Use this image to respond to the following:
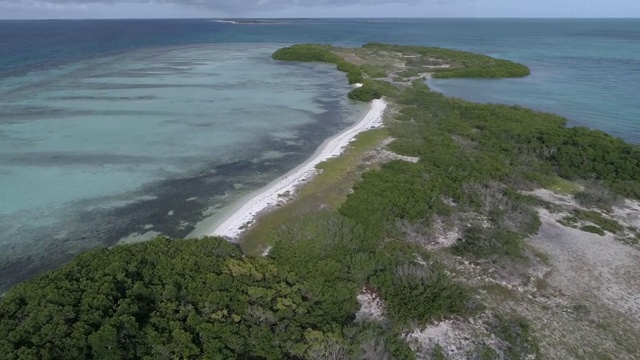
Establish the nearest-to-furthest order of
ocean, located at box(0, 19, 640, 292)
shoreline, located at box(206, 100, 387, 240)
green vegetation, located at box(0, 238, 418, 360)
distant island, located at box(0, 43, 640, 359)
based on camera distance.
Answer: green vegetation, located at box(0, 238, 418, 360)
distant island, located at box(0, 43, 640, 359)
shoreline, located at box(206, 100, 387, 240)
ocean, located at box(0, 19, 640, 292)

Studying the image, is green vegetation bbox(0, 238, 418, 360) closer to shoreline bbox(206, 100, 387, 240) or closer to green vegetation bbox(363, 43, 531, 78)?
shoreline bbox(206, 100, 387, 240)

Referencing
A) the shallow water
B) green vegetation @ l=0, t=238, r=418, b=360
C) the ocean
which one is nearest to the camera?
green vegetation @ l=0, t=238, r=418, b=360

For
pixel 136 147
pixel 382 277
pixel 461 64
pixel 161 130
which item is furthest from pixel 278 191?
pixel 461 64

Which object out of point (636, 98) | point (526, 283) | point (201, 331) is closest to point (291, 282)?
point (201, 331)

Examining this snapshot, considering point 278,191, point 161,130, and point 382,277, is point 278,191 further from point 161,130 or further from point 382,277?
point 161,130

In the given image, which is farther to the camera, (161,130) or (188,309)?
(161,130)

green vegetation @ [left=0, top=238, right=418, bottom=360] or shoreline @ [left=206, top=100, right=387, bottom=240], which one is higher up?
green vegetation @ [left=0, top=238, right=418, bottom=360]

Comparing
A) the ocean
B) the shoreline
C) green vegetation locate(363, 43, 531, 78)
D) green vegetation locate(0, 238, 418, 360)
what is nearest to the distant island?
green vegetation locate(0, 238, 418, 360)

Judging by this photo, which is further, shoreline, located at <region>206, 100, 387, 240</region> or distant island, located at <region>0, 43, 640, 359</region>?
shoreline, located at <region>206, 100, 387, 240</region>
